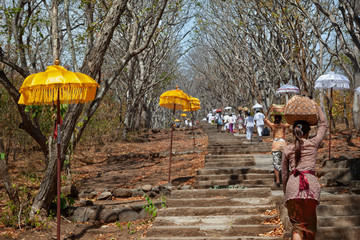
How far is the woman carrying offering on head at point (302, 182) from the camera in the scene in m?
3.87

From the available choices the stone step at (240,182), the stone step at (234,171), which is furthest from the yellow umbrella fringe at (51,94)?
the stone step at (234,171)

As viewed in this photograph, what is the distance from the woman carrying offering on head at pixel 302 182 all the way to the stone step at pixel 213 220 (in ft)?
9.66

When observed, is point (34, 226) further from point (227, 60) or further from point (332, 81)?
point (227, 60)

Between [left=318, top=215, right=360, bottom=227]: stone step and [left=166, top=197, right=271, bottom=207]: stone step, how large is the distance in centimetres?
180

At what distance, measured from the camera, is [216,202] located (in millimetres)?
7848

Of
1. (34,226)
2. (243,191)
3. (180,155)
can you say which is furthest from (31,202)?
(180,155)

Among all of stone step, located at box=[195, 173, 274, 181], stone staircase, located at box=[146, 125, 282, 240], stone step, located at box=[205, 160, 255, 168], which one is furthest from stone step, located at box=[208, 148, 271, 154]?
stone staircase, located at box=[146, 125, 282, 240]

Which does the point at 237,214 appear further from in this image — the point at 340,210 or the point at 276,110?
the point at 276,110

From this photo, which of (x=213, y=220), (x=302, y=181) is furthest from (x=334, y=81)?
(x=302, y=181)

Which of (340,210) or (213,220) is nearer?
(340,210)

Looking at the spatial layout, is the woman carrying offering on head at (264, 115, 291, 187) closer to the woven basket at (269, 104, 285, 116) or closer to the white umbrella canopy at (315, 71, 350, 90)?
the woven basket at (269, 104, 285, 116)

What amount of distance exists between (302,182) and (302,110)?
0.77m

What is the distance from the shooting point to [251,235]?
253 inches

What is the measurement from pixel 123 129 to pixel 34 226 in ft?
50.0
